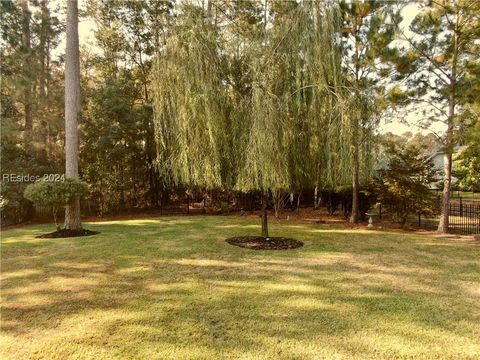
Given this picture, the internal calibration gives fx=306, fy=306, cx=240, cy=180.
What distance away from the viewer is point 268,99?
6145 millimetres

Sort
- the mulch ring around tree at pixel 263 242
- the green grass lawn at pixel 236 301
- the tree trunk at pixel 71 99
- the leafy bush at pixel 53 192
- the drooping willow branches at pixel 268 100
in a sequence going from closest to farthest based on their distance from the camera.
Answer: the green grass lawn at pixel 236 301, the drooping willow branches at pixel 268 100, the mulch ring around tree at pixel 263 242, the leafy bush at pixel 53 192, the tree trunk at pixel 71 99

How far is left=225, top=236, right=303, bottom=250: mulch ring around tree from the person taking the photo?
7.04 metres

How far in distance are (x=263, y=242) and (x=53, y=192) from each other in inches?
222

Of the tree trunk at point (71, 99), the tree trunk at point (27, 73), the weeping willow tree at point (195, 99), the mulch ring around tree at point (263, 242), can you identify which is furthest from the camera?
the tree trunk at point (27, 73)

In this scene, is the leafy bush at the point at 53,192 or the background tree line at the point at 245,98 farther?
the leafy bush at the point at 53,192

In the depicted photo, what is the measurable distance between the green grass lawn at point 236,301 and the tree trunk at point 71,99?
1687 millimetres

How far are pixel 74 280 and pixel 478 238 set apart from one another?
9.73 m

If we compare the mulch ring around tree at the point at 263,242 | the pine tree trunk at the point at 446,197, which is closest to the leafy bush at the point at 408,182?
the pine tree trunk at the point at 446,197

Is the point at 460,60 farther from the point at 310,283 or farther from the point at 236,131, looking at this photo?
the point at 310,283

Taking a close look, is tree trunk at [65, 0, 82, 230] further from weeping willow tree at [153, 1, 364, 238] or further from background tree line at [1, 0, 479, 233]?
weeping willow tree at [153, 1, 364, 238]

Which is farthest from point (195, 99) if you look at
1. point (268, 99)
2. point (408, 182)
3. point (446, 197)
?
point (446, 197)

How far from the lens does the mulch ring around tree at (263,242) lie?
7035mm

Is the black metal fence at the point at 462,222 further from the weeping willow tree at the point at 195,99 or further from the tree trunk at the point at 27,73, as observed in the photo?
the tree trunk at the point at 27,73

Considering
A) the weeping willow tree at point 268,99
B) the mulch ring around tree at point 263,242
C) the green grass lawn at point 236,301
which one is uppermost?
the weeping willow tree at point 268,99
